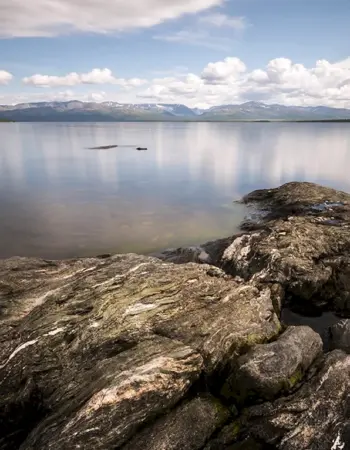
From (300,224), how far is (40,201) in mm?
37225

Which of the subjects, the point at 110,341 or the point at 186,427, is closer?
the point at 186,427

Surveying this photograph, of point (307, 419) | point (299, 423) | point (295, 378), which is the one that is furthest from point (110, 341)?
point (307, 419)

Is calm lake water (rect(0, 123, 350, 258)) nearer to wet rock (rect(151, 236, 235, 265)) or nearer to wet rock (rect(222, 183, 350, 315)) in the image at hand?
wet rock (rect(151, 236, 235, 265))

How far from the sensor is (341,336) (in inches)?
672

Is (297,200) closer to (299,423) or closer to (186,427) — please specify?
(299,423)

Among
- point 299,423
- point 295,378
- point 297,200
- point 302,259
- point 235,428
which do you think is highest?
point 297,200

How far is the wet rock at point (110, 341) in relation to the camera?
465 inches

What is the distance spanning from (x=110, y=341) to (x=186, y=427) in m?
4.77

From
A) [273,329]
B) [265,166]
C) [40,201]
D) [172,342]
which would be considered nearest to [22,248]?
[40,201]

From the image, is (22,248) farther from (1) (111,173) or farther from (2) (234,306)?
(1) (111,173)

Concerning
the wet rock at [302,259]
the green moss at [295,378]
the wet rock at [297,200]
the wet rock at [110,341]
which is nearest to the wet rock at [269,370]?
the green moss at [295,378]

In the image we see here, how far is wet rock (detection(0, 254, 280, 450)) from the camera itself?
38.8 ft

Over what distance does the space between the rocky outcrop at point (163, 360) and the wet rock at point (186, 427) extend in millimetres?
36

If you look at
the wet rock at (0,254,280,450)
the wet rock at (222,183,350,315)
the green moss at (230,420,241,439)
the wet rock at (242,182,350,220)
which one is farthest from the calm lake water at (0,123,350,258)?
the green moss at (230,420,241,439)
